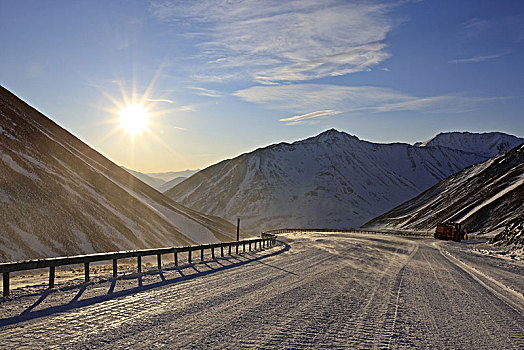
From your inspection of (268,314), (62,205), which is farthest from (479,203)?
(268,314)

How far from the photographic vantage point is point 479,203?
322ft

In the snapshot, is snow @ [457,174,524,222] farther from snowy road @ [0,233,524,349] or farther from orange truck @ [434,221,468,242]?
snowy road @ [0,233,524,349]

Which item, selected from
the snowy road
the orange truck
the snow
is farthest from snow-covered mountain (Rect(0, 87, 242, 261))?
the snow

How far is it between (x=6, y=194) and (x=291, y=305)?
29.3m

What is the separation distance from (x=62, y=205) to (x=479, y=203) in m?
91.3

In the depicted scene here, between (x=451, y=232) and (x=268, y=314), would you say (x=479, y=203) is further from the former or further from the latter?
(x=268, y=314)

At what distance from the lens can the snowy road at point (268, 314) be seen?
7754 mm

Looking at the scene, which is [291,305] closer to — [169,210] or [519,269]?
[519,269]

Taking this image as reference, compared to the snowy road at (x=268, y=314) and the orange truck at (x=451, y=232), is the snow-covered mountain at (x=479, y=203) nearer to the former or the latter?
the orange truck at (x=451, y=232)

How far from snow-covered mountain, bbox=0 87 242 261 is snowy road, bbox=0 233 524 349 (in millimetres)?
17393

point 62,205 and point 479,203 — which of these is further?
point 479,203

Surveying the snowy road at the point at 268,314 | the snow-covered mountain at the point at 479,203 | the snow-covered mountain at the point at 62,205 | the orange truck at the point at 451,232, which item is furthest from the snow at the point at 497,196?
the snowy road at the point at 268,314

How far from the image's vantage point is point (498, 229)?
75188 mm

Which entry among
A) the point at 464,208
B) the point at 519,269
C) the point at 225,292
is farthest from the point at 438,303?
the point at 464,208
